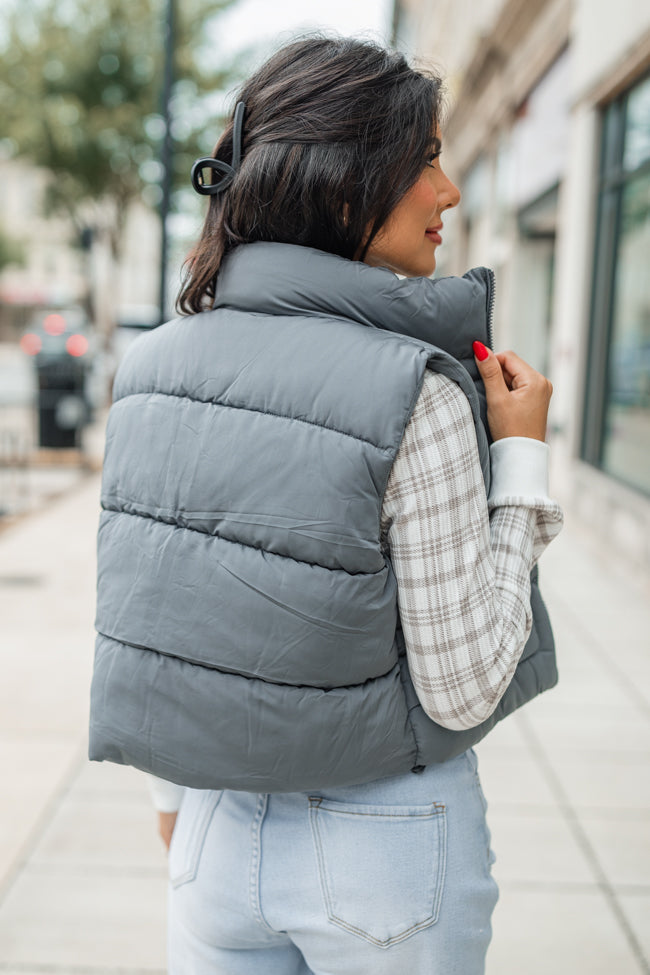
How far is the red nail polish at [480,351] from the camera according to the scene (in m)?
1.27

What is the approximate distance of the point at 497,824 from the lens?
3.32 meters

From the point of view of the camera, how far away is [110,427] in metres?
1.41

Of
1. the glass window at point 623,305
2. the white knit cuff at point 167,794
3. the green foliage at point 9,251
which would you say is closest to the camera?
the white knit cuff at point 167,794

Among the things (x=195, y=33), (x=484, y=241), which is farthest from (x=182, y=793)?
(x=195, y=33)

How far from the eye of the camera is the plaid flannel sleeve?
1.15 meters

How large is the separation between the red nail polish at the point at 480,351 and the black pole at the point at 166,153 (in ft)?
21.7

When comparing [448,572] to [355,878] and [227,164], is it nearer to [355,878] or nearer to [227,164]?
[355,878]

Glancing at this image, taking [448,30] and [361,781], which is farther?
[448,30]

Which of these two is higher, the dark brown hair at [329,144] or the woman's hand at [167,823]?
the dark brown hair at [329,144]

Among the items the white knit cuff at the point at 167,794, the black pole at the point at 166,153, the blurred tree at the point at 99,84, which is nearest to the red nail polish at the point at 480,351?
the white knit cuff at the point at 167,794

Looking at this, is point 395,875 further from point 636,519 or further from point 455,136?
point 455,136

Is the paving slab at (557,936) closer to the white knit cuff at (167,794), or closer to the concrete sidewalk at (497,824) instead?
the concrete sidewalk at (497,824)

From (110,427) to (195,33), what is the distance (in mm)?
19873

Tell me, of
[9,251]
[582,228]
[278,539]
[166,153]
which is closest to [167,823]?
[278,539]
